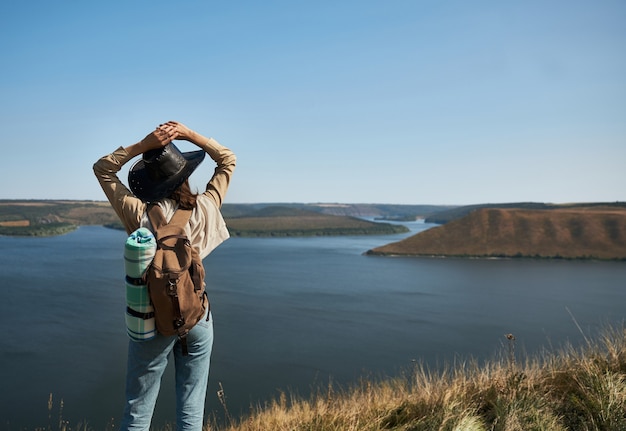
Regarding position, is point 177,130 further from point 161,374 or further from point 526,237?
point 526,237

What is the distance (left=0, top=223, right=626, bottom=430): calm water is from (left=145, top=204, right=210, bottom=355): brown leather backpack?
173 inches

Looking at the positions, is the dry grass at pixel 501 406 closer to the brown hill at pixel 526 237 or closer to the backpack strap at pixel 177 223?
the backpack strap at pixel 177 223

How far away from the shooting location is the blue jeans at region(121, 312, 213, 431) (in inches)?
65.1

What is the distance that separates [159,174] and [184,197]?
0.12 m

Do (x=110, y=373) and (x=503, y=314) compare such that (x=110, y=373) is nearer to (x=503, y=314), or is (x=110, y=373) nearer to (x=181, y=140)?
(x=181, y=140)

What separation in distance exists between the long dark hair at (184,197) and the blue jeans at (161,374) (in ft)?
1.37

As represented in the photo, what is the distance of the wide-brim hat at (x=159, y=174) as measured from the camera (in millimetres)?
1717

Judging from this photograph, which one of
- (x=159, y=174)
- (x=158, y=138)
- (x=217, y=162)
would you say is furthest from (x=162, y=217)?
(x=217, y=162)

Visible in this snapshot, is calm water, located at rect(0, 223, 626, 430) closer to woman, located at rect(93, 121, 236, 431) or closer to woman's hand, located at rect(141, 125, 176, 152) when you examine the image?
woman, located at rect(93, 121, 236, 431)

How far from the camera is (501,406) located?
107 inches

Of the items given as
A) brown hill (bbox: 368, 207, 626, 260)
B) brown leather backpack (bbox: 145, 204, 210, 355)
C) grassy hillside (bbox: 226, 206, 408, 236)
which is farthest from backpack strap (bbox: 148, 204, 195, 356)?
grassy hillside (bbox: 226, 206, 408, 236)

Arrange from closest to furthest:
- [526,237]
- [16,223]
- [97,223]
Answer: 1. [526,237]
2. [16,223]
3. [97,223]

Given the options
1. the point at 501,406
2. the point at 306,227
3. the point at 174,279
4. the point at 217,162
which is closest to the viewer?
the point at 174,279

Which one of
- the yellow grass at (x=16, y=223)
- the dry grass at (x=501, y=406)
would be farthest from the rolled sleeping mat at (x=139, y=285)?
the yellow grass at (x=16, y=223)
